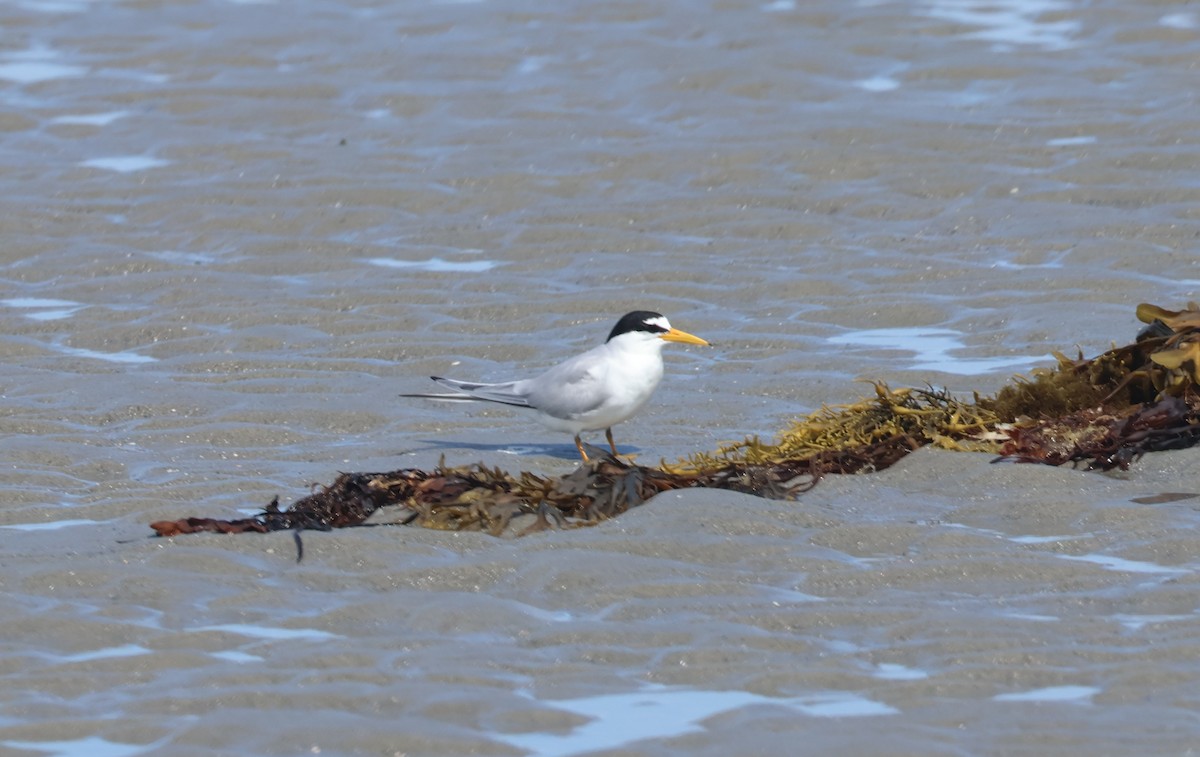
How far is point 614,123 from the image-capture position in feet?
42.9

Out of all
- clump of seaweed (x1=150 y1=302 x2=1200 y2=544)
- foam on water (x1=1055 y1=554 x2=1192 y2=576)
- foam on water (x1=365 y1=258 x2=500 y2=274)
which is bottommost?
foam on water (x1=1055 y1=554 x2=1192 y2=576)

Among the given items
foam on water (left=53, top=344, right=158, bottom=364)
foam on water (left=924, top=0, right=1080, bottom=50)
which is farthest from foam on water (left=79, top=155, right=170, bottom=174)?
foam on water (left=924, top=0, right=1080, bottom=50)

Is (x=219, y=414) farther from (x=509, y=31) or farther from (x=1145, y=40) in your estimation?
(x=1145, y=40)

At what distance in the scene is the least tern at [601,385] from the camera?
7633 mm

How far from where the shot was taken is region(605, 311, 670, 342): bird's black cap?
790 cm

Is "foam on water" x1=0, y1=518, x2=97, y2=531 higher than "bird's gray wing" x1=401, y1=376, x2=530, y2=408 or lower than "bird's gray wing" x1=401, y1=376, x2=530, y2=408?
lower

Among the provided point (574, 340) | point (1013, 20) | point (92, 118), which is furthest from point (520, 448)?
point (1013, 20)

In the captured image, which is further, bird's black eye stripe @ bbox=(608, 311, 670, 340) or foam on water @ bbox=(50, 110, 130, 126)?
foam on water @ bbox=(50, 110, 130, 126)

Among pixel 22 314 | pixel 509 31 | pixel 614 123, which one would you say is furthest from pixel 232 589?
pixel 509 31

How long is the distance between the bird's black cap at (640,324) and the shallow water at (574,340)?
488 millimetres

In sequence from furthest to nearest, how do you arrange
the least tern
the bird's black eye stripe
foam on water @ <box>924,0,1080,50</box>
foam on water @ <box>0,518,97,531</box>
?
foam on water @ <box>924,0,1080,50</box> → the bird's black eye stripe → the least tern → foam on water @ <box>0,518,97,531</box>

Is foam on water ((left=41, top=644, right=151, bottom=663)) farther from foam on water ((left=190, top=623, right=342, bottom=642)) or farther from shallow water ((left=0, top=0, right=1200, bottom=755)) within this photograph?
foam on water ((left=190, top=623, right=342, bottom=642))

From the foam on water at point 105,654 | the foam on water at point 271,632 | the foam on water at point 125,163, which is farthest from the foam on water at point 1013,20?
the foam on water at point 105,654

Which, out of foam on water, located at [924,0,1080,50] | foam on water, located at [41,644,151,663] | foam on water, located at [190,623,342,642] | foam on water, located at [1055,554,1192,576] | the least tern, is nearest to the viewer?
foam on water, located at [41,644,151,663]
